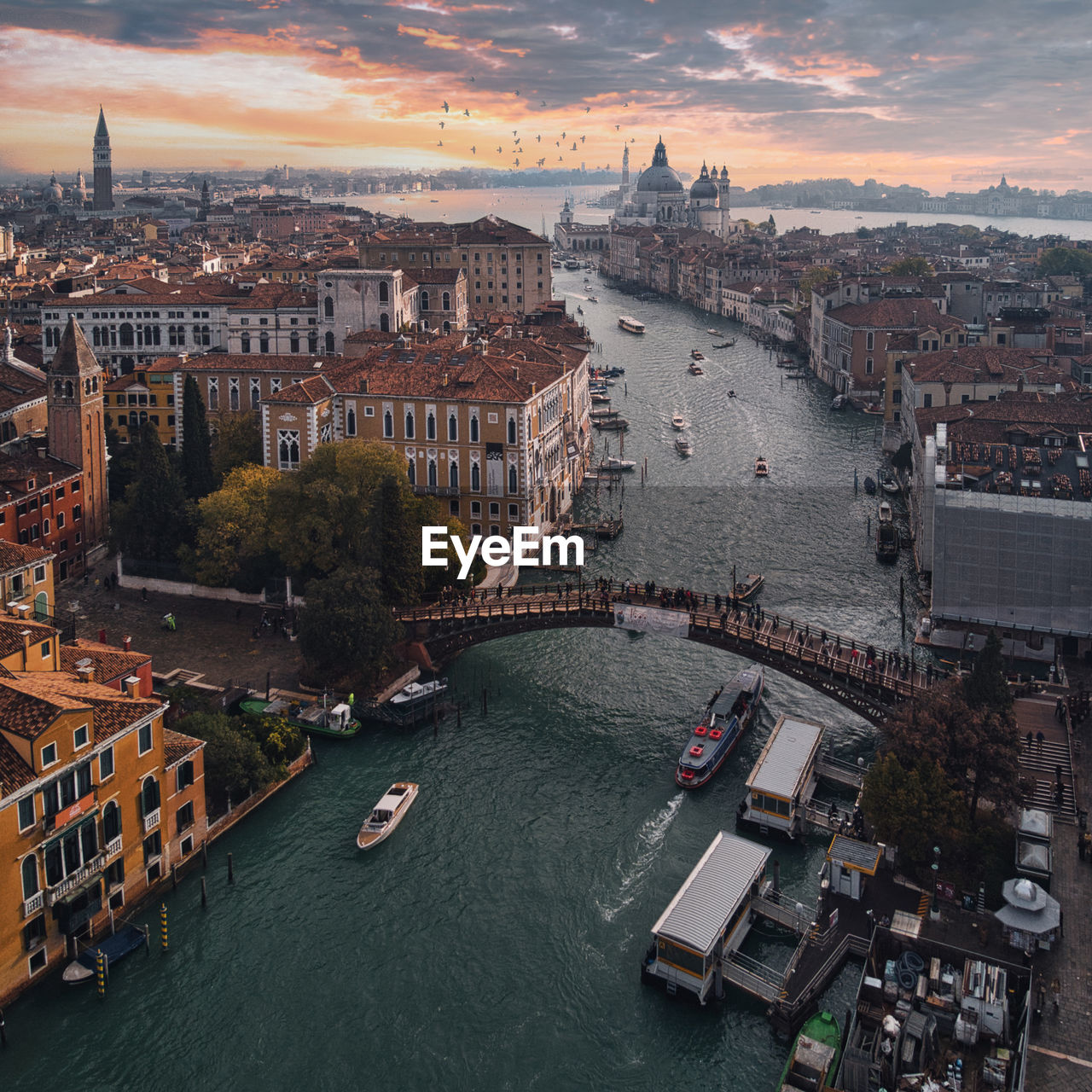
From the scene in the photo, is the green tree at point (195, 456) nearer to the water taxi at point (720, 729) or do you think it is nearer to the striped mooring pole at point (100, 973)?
the water taxi at point (720, 729)

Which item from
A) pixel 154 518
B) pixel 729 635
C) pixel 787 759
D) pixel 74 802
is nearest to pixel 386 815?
pixel 74 802

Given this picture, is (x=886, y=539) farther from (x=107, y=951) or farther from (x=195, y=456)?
(x=107, y=951)

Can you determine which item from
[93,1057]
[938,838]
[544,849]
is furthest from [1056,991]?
[93,1057]

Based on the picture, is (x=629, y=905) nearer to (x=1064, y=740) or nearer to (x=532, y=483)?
(x=1064, y=740)

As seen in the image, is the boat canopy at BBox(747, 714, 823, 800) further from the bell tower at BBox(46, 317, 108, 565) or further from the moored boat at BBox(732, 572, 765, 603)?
the bell tower at BBox(46, 317, 108, 565)

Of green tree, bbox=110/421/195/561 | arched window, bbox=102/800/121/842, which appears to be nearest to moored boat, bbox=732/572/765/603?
green tree, bbox=110/421/195/561
